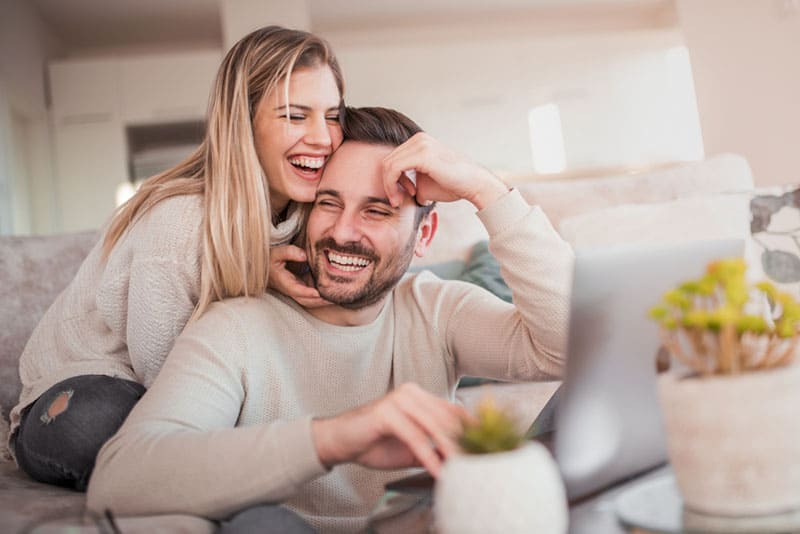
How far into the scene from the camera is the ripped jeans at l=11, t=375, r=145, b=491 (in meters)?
1.40

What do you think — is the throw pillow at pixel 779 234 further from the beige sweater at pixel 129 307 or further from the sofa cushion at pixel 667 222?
the beige sweater at pixel 129 307

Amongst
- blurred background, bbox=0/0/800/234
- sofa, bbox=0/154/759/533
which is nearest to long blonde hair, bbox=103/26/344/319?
sofa, bbox=0/154/759/533

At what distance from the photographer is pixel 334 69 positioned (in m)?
1.78

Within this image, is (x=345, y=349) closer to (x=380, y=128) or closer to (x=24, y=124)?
(x=380, y=128)

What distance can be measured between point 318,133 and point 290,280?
1.20 ft

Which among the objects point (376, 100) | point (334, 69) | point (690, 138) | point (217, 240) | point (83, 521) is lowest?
point (83, 521)

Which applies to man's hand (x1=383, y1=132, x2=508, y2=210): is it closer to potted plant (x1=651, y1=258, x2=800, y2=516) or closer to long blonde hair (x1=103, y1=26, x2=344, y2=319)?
long blonde hair (x1=103, y1=26, x2=344, y2=319)

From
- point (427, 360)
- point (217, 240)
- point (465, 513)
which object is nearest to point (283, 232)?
point (217, 240)

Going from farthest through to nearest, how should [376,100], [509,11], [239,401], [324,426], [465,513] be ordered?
[509,11] → [376,100] → [239,401] → [324,426] → [465,513]

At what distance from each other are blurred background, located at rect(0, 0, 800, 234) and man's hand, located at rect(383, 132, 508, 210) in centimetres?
470

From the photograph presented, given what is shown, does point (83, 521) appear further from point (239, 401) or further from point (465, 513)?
point (465, 513)

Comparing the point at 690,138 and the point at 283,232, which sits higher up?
the point at 690,138

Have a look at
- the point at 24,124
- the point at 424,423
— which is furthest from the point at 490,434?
the point at 24,124

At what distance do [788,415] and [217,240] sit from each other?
996mm
